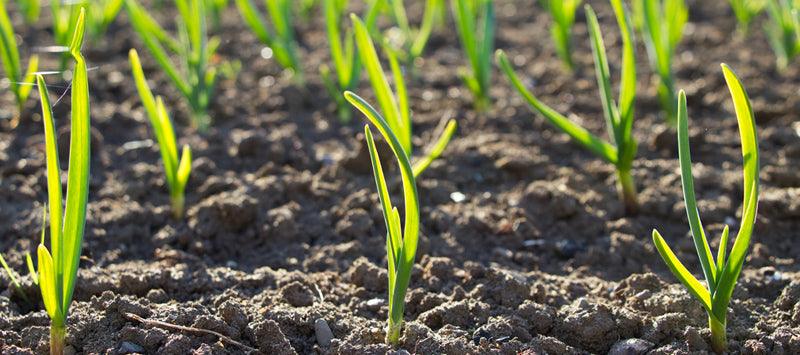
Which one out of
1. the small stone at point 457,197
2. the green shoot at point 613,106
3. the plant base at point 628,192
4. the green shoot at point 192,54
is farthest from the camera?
the green shoot at point 192,54

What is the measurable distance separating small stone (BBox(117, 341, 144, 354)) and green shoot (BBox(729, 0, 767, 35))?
264 centimetres

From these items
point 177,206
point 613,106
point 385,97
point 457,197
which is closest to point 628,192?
point 613,106

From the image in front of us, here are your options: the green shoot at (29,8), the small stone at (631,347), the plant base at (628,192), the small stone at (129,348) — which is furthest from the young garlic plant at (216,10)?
the small stone at (631,347)

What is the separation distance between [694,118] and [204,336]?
177 centimetres

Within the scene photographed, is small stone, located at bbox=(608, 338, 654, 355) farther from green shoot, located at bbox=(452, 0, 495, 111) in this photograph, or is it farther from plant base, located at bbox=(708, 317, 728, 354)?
green shoot, located at bbox=(452, 0, 495, 111)

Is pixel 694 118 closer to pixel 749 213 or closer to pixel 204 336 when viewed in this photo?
pixel 749 213

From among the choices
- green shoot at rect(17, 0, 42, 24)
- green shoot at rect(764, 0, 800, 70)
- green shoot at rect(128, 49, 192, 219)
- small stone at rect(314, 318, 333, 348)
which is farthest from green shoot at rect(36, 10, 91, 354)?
green shoot at rect(17, 0, 42, 24)

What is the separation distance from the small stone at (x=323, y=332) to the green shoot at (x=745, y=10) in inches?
93.4

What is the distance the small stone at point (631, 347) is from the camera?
1658 mm

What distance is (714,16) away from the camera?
3.92 m

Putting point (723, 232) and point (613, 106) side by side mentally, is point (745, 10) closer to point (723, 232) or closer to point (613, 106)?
point (613, 106)

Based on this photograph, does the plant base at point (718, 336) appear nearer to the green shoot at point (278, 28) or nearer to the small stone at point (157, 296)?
the small stone at point (157, 296)

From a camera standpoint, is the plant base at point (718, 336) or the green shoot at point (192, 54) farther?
the green shoot at point (192, 54)

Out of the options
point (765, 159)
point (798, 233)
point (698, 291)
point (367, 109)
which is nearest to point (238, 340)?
point (367, 109)
